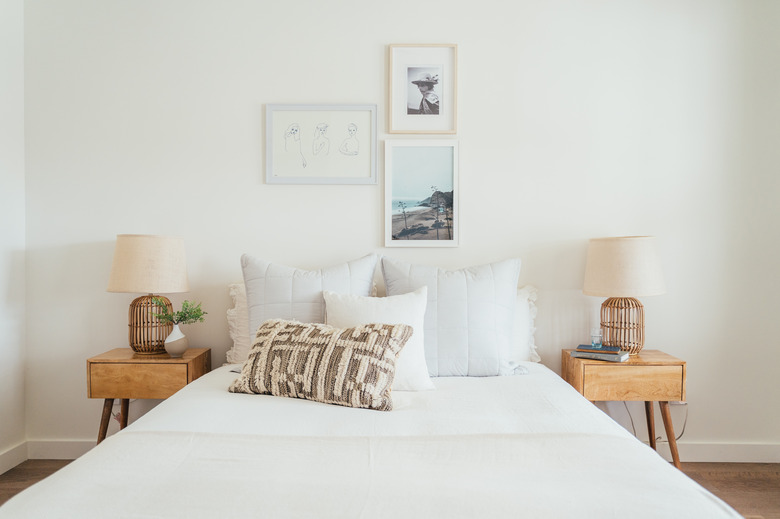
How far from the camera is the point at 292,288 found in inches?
90.8

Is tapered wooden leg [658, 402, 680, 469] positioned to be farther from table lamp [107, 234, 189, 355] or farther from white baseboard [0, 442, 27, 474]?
white baseboard [0, 442, 27, 474]

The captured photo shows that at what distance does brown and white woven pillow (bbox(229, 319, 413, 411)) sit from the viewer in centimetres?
177

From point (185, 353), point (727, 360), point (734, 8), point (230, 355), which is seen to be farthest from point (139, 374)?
point (734, 8)

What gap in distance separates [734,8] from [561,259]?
1587mm

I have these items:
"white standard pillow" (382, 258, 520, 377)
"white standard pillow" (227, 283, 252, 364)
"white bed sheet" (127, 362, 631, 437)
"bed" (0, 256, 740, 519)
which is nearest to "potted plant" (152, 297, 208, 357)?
"white standard pillow" (227, 283, 252, 364)

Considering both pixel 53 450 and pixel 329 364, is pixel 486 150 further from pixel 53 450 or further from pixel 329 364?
Answer: pixel 53 450

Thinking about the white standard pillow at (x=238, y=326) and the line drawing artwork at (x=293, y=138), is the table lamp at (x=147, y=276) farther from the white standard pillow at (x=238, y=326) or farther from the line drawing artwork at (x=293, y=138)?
the line drawing artwork at (x=293, y=138)

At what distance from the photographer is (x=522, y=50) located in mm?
2688

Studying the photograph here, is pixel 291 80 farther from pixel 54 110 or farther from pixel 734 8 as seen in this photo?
pixel 734 8

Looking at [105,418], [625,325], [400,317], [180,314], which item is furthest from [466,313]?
[105,418]

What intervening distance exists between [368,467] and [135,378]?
5.33 feet

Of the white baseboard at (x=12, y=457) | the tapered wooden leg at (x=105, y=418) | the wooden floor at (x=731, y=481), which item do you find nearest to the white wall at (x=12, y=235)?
the white baseboard at (x=12, y=457)

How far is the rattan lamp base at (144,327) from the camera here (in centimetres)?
251

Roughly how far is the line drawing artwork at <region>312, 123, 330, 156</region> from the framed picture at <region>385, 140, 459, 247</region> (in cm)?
35
